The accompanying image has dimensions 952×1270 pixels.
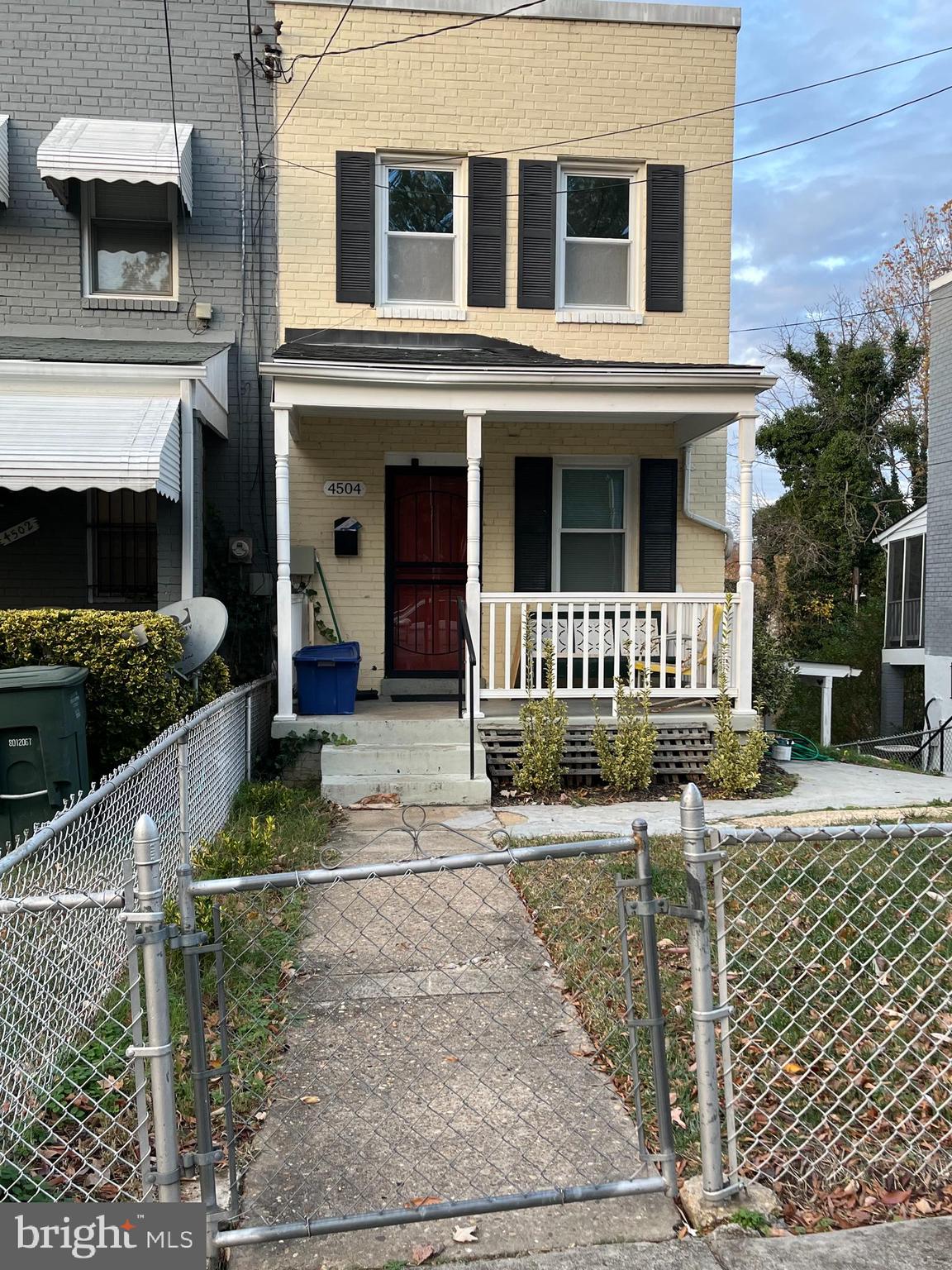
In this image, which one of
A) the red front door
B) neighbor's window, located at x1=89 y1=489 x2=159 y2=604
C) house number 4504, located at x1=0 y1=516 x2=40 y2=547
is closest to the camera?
house number 4504, located at x1=0 y1=516 x2=40 y2=547

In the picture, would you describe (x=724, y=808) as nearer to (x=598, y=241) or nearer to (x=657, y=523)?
(x=657, y=523)

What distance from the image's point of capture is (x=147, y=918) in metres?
2.35

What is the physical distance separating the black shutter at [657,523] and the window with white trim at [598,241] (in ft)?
6.11

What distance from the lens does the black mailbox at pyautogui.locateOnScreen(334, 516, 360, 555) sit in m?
10.6

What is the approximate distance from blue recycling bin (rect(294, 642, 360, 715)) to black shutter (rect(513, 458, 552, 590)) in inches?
101

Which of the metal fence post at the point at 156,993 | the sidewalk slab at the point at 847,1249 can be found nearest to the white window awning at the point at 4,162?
the metal fence post at the point at 156,993

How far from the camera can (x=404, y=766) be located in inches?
326

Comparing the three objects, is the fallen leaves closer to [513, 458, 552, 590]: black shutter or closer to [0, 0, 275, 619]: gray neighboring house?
[0, 0, 275, 619]: gray neighboring house

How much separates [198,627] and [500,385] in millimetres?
3394

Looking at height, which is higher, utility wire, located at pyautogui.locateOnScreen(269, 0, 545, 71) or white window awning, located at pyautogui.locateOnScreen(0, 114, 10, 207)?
utility wire, located at pyautogui.locateOnScreen(269, 0, 545, 71)

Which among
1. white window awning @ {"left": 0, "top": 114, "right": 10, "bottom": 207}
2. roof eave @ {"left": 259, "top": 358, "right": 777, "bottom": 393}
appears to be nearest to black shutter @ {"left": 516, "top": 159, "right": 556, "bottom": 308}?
roof eave @ {"left": 259, "top": 358, "right": 777, "bottom": 393}

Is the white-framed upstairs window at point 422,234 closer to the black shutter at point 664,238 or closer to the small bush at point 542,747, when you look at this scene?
the black shutter at point 664,238

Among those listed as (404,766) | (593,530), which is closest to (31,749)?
(404,766)

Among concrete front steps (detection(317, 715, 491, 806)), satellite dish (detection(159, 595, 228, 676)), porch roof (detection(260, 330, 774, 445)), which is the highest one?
porch roof (detection(260, 330, 774, 445))
